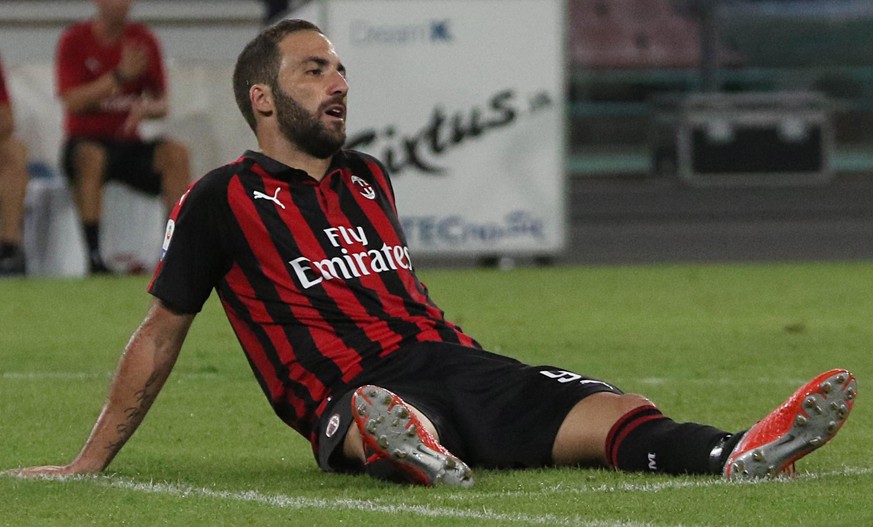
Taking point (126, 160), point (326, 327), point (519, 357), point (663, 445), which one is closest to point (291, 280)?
point (326, 327)

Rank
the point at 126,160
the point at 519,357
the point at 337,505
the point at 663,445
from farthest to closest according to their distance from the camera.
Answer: the point at 126,160 → the point at 519,357 → the point at 663,445 → the point at 337,505

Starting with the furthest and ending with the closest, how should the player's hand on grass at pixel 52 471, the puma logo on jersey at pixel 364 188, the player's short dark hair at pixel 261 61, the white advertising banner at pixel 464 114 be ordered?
1. the white advertising banner at pixel 464 114
2. the puma logo on jersey at pixel 364 188
3. the player's short dark hair at pixel 261 61
4. the player's hand on grass at pixel 52 471

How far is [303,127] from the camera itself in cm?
442

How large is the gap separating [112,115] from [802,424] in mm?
8403

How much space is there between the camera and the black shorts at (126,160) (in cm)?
1160

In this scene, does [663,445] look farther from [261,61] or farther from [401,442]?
[261,61]

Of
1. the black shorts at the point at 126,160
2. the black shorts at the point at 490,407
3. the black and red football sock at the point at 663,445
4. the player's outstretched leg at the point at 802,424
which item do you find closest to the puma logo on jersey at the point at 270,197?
the black shorts at the point at 490,407

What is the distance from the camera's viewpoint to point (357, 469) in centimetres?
426

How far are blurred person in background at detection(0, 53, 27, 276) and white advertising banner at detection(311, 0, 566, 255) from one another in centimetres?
205

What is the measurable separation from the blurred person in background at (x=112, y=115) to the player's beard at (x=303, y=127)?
284 inches

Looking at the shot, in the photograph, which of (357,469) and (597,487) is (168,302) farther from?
(597,487)

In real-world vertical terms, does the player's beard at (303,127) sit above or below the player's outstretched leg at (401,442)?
above

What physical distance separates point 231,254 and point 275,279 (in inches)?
4.9

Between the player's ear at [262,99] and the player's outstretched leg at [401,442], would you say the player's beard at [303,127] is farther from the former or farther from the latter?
the player's outstretched leg at [401,442]
